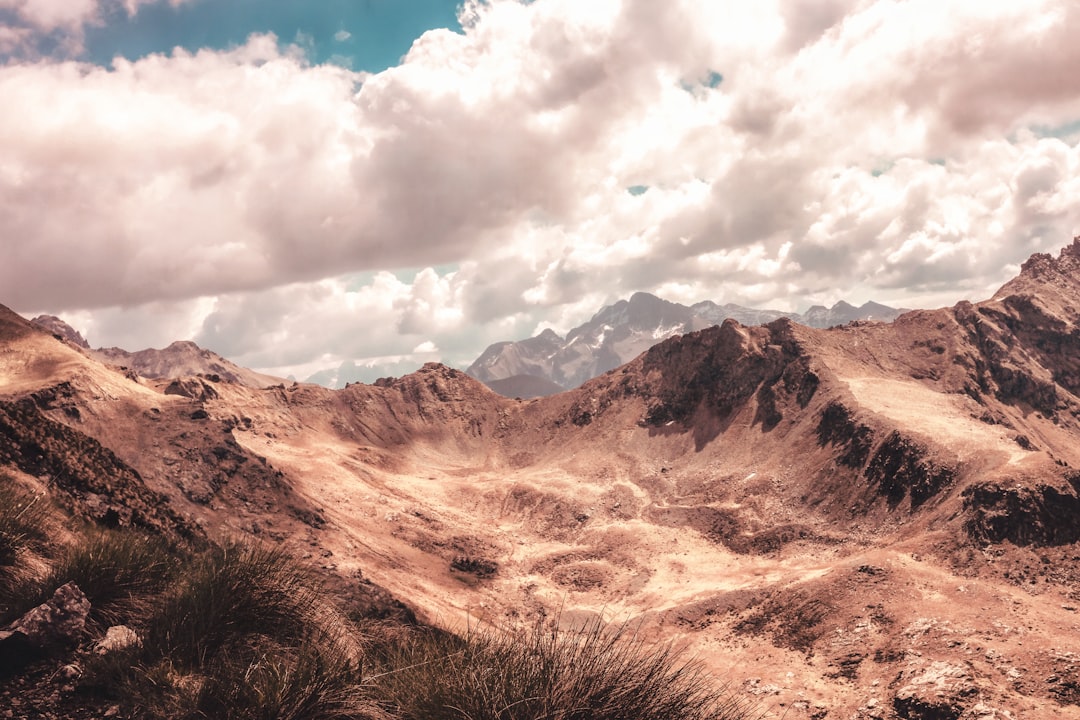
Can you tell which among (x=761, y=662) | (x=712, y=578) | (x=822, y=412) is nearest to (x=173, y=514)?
(x=761, y=662)

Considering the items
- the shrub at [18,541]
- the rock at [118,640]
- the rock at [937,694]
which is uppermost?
the shrub at [18,541]

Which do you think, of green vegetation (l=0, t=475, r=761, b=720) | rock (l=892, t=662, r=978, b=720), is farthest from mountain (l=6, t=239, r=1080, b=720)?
green vegetation (l=0, t=475, r=761, b=720)

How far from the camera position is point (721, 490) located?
8069cm

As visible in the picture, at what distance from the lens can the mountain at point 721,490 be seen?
3231cm

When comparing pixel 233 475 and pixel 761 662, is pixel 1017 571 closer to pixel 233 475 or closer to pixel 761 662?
pixel 761 662

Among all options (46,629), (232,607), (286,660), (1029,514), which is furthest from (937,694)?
(46,629)

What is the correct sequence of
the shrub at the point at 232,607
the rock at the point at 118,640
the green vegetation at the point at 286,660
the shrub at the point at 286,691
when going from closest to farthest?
the shrub at the point at 286,691, the green vegetation at the point at 286,660, the rock at the point at 118,640, the shrub at the point at 232,607

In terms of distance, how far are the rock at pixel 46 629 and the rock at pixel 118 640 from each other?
0.27m

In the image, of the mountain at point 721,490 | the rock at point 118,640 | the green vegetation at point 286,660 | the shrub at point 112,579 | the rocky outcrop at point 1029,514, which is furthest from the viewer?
the rocky outcrop at point 1029,514

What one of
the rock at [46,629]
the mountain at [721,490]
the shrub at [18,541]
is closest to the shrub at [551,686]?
the mountain at [721,490]

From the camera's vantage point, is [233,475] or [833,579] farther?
[233,475]

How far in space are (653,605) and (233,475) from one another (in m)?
44.1

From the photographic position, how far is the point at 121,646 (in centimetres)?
617

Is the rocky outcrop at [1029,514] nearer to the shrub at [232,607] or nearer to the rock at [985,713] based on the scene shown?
the rock at [985,713]
